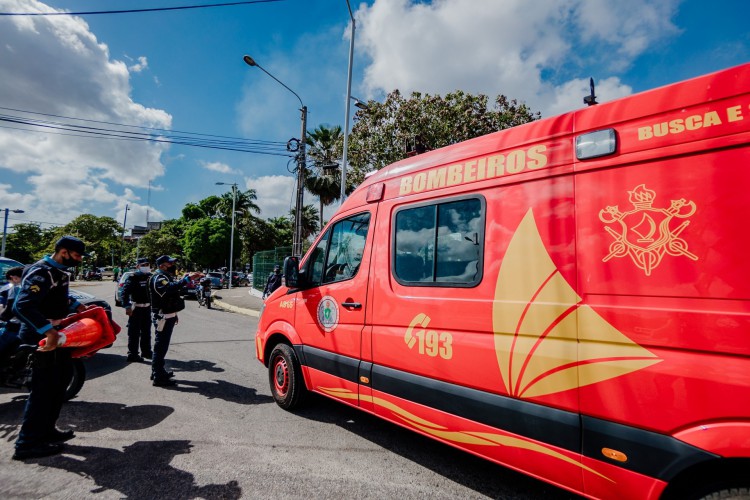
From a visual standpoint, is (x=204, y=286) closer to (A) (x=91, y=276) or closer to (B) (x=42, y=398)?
(B) (x=42, y=398)

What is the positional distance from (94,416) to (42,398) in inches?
37.1

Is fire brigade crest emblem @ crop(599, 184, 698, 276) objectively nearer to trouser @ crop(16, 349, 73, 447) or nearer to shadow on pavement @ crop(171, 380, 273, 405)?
shadow on pavement @ crop(171, 380, 273, 405)

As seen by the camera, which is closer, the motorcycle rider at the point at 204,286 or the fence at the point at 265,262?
the motorcycle rider at the point at 204,286

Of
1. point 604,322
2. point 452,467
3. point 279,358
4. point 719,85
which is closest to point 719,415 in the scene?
point 604,322

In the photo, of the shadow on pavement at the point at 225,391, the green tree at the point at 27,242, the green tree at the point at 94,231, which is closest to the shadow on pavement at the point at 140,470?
the shadow on pavement at the point at 225,391

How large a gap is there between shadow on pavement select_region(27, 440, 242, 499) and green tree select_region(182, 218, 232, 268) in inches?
1569

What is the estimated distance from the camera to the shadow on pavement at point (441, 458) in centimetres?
275

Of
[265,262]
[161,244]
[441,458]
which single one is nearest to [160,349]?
[441,458]

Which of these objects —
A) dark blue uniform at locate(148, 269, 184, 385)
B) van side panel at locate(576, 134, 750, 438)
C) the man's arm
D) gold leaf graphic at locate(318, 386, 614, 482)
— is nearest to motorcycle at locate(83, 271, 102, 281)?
dark blue uniform at locate(148, 269, 184, 385)

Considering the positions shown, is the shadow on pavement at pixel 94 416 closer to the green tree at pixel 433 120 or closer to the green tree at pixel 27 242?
the green tree at pixel 433 120

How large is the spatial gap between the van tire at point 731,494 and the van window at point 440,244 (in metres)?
1.45

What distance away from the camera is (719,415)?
5.20 ft

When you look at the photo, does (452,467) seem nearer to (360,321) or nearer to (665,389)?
(360,321)

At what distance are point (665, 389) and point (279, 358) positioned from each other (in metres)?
3.66
